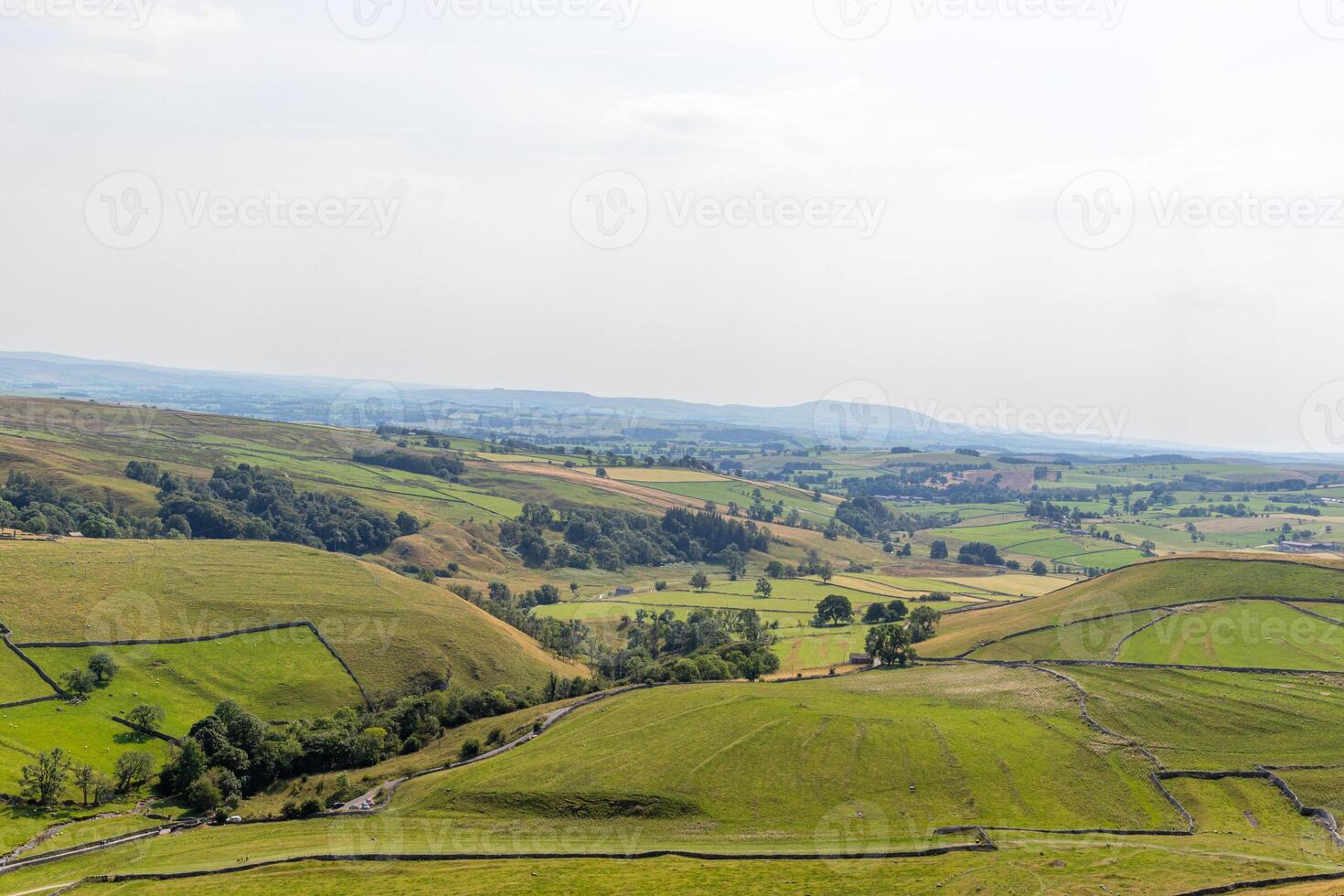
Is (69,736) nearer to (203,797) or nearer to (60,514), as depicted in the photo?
(203,797)

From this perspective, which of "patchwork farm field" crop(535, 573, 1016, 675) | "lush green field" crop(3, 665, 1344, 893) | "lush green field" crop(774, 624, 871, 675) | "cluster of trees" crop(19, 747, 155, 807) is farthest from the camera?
"patchwork farm field" crop(535, 573, 1016, 675)

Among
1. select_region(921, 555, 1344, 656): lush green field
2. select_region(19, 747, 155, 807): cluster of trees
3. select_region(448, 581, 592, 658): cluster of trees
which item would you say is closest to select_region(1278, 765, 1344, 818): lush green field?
select_region(921, 555, 1344, 656): lush green field

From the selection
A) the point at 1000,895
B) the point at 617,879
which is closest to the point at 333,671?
the point at 617,879

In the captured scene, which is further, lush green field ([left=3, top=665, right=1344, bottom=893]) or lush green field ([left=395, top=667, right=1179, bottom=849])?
lush green field ([left=395, top=667, right=1179, bottom=849])

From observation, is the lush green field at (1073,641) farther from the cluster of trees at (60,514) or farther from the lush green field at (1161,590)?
the cluster of trees at (60,514)

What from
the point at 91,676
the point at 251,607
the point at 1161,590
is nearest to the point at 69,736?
the point at 91,676

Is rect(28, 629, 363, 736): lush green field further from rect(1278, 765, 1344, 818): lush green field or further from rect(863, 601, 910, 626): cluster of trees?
rect(1278, 765, 1344, 818): lush green field

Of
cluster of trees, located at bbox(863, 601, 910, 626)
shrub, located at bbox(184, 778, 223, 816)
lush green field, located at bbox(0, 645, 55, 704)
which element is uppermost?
cluster of trees, located at bbox(863, 601, 910, 626)
